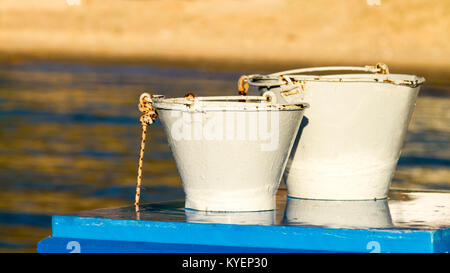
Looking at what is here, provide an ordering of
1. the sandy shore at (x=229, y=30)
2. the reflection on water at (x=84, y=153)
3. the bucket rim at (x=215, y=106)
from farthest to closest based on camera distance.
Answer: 1. the sandy shore at (x=229, y=30)
2. the reflection on water at (x=84, y=153)
3. the bucket rim at (x=215, y=106)

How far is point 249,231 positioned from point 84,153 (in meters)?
12.8

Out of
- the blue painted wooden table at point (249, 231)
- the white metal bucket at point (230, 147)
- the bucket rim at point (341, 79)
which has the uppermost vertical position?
the bucket rim at point (341, 79)

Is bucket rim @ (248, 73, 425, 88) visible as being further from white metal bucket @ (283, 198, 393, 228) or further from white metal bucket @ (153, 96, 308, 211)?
white metal bucket @ (283, 198, 393, 228)

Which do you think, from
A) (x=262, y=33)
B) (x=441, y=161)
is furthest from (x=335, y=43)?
(x=441, y=161)

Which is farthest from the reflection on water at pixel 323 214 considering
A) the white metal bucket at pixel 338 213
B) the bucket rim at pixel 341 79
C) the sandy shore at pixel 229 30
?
the sandy shore at pixel 229 30

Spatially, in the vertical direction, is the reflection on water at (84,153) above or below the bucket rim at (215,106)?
above

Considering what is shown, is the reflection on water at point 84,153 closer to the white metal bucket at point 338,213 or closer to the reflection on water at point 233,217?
the white metal bucket at point 338,213

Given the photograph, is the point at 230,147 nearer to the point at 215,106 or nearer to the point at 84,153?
the point at 215,106

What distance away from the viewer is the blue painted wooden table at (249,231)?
4016mm

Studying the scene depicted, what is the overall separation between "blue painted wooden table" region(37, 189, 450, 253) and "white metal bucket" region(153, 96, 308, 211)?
0.30 feet

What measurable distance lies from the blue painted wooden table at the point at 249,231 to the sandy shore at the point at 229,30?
51.2 metres

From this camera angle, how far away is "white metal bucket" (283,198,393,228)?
4246 mm

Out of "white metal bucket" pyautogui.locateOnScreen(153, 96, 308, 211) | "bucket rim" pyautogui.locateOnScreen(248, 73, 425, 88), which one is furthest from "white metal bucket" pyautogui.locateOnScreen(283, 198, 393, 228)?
"bucket rim" pyautogui.locateOnScreen(248, 73, 425, 88)
